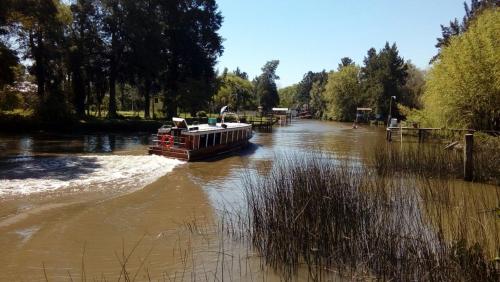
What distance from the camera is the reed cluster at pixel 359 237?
5.49 meters

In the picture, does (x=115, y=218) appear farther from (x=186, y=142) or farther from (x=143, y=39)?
(x=143, y=39)

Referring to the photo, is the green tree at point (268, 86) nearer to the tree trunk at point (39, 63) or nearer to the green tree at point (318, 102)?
the green tree at point (318, 102)

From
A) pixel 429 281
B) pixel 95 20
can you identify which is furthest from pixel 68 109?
pixel 429 281

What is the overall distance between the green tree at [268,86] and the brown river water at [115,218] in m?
83.1

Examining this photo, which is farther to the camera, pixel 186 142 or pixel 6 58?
pixel 6 58

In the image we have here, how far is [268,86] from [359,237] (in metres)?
98.9

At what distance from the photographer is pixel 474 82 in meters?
22.0

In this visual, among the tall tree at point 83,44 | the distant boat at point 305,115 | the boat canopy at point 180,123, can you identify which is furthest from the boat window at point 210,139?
the distant boat at point 305,115

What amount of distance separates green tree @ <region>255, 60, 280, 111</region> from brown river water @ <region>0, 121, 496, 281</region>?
83.1 m

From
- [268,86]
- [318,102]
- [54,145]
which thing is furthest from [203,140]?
[318,102]

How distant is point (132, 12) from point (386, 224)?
39417mm

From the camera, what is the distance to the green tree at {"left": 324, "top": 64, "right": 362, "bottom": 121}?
8319cm

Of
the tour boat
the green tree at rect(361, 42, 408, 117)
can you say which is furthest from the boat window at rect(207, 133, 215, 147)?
the green tree at rect(361, 42, 408, 117)

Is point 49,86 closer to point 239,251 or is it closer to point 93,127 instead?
point 93,127
